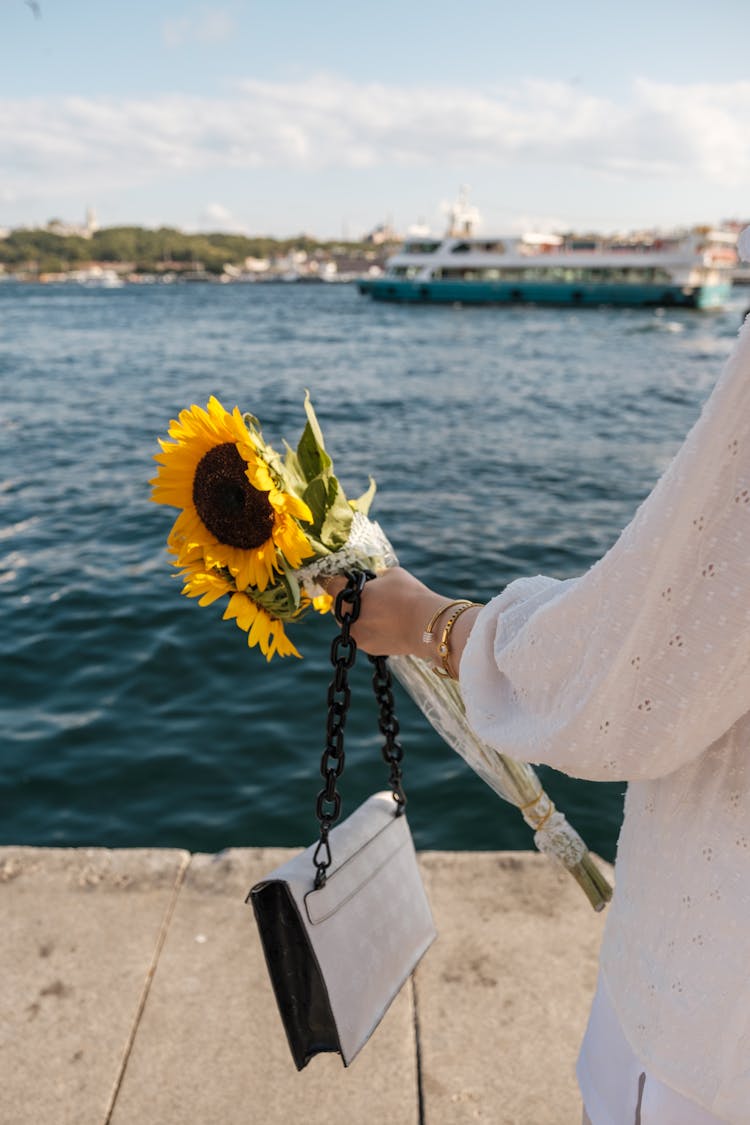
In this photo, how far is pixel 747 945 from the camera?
0.90 meters

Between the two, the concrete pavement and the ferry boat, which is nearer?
the concrete pavement

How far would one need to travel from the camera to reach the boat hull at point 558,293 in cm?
4931

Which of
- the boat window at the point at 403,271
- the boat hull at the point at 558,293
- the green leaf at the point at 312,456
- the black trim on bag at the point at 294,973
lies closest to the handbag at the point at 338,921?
the black trim on bag at the point at 294,973

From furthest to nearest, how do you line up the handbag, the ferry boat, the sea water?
1. the ferry boat
2. the sea water
3. the handbag

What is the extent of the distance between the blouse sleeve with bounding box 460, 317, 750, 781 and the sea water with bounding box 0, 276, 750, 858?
11.3 ft

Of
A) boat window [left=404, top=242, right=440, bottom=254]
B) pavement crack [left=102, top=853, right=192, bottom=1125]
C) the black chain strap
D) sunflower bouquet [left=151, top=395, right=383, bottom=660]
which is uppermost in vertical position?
boat window [left=404, top=242, right=440, bottom=254]

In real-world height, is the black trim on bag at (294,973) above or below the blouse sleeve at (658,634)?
below

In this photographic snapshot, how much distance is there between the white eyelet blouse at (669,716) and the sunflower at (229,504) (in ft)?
1.57

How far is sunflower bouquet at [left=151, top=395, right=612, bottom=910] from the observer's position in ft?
4.58

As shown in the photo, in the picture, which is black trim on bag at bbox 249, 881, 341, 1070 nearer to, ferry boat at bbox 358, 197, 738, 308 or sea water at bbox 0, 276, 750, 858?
sea water at bbox 0, 276, 750, 858

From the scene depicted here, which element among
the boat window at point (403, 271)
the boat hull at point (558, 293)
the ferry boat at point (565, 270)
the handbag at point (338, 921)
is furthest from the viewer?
the boat window at point (403, 271)

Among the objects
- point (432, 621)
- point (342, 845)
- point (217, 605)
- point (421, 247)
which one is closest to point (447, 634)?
point (432, 621)

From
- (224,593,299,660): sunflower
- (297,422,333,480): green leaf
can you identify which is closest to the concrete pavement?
(224,593,299,660): sunflower

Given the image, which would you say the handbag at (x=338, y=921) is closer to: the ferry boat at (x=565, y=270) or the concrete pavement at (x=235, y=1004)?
the concrete pavement at (x=235, y=1004)
